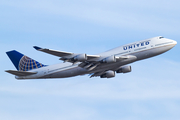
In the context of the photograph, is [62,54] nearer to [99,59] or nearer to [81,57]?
[81,57]

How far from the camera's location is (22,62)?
2432 inches

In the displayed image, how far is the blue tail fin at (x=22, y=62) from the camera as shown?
60312mm

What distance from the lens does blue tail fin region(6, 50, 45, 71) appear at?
60312 mm

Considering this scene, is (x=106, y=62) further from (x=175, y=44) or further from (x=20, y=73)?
(x=20, y=73)

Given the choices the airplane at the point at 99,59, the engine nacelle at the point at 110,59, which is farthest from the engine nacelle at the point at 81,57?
the engine nacelle at the point at 110,59

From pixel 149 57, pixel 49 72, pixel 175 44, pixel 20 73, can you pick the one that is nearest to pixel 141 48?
pixel 149 57

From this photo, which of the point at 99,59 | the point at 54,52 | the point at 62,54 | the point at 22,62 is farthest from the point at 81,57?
the point at 22,62

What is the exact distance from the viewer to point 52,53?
4862cm

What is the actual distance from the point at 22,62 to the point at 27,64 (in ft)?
4.75

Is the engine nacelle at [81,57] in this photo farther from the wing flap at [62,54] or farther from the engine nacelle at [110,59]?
the engine nacelle at [110,59]

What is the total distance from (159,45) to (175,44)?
3.34 metres

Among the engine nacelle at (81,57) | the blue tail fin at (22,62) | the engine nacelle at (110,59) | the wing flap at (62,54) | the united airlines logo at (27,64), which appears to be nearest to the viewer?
the wing flap at (62,54)

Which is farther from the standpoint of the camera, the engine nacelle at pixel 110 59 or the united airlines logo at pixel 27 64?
the united airlines logo at pixel 27 64

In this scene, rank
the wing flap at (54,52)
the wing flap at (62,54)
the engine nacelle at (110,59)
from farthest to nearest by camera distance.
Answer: the engine nacelle at (110,59) < the wing flap at (62,54) < the wing flap at (54,52)
